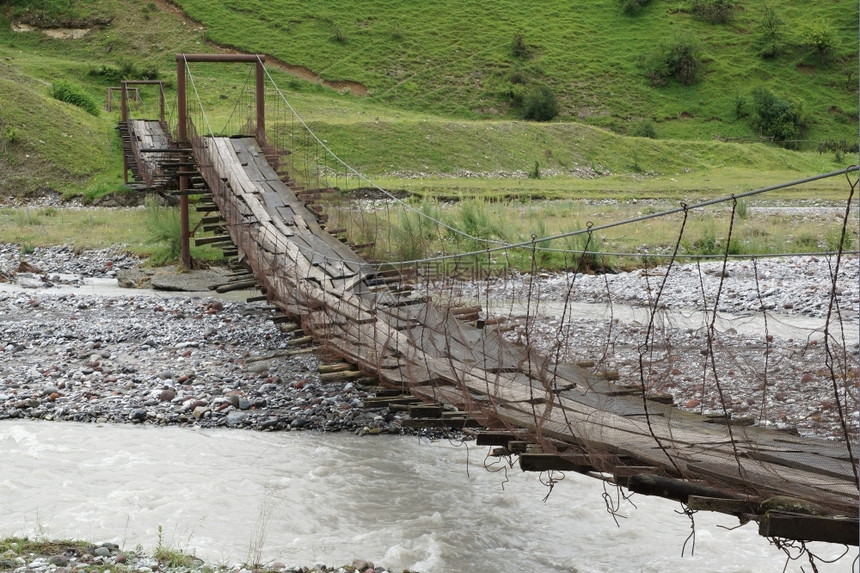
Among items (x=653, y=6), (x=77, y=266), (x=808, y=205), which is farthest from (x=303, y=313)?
(x=653, y=6)

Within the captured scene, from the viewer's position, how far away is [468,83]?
4575cm

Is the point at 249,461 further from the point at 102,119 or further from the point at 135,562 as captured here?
the point at 102,119

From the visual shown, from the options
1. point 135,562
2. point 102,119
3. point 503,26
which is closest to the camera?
point 135,562

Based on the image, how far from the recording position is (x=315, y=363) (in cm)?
936

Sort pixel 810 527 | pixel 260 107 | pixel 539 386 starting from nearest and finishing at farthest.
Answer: pixel 810 527 → pixel 539 386 → pixel 260 107

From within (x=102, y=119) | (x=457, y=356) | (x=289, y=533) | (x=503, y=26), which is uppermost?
(x=503, y=26)

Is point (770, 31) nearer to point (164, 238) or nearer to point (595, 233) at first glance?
point (595, 233)

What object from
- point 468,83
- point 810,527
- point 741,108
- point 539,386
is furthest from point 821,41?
point 810,527

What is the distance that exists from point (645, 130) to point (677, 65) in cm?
978

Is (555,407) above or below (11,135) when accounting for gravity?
below

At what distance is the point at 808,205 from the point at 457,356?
18.5m

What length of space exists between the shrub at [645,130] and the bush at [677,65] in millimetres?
7305

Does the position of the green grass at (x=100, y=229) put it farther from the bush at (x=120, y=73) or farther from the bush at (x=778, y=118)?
the bush at (x=778, y=118)

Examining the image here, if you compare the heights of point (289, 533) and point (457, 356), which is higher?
point (457, 356)
